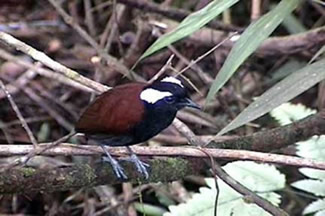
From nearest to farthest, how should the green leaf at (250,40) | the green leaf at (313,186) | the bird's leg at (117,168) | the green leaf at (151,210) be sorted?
1. the green leaf at (250,40)
2. the bird's leg at (117,168)
3. the green leaf at (313,186)
4. the green leaf at (151,210)

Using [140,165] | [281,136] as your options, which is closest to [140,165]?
[140,165]

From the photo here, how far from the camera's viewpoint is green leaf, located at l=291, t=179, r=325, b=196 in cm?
226

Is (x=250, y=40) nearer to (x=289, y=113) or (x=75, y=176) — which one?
(x=75, y=176)

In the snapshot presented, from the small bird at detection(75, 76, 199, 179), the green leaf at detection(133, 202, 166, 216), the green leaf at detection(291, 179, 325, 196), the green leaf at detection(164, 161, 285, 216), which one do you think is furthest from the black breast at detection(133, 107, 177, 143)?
the green leaf at detection(133, 202, 166, 216)

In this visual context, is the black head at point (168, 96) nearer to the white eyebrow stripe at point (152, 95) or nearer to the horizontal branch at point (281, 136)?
the white eyebrow stripe at point (152, 95)

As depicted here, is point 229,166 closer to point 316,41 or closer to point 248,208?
point 248,208

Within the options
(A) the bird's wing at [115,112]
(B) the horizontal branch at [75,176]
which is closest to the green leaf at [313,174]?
(B) the horizontal branch at [75,176]

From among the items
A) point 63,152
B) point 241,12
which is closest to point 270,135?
point 63,152

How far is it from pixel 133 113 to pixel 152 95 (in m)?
0.07

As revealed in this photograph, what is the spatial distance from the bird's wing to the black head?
0.16 feet

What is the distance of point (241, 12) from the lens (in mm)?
4375

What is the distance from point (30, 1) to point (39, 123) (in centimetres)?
105

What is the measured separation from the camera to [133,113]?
6.54ft

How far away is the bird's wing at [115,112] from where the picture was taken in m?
1.99
